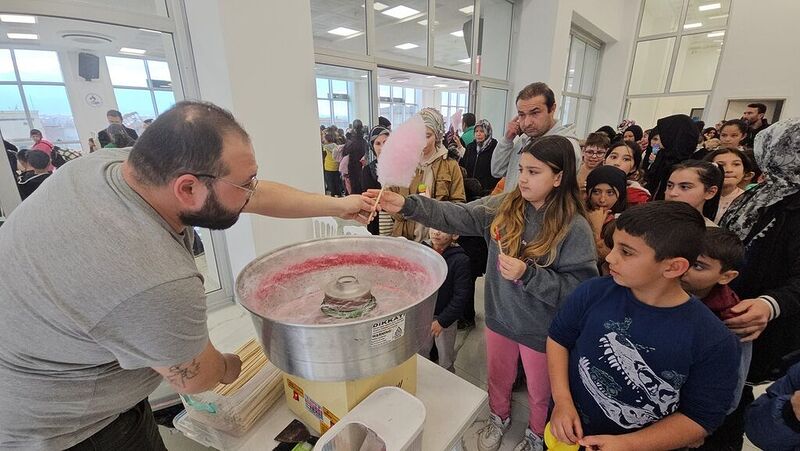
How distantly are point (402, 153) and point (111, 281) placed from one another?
2.88 feet

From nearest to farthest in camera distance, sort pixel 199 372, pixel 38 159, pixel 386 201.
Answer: pixel 199 372, pixel 386 201, pixel 38 159

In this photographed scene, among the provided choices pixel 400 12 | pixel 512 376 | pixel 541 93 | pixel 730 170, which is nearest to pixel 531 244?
pixel 512 376

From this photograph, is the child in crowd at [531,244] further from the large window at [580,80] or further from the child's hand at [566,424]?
the large window at [580,80]

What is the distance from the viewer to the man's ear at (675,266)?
2.87 feet

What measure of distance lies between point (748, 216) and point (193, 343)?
6.28 feet

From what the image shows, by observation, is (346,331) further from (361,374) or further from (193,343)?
(193,343)

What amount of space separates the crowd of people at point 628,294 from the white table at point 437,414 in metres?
0.33

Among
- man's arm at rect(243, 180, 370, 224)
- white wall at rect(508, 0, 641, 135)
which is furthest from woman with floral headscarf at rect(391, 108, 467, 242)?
white wall at rect(508, 0, 641, 135)

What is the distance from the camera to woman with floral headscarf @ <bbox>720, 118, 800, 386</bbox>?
1086 mm

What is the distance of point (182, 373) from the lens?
70 cm

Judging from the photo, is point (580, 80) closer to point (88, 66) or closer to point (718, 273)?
point (718, 273)

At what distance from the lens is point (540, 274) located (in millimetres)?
1176

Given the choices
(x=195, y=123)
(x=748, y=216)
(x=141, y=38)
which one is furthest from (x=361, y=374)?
(x=141, y=38)

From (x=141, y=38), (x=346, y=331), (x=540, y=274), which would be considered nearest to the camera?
(x=346, y=331)
